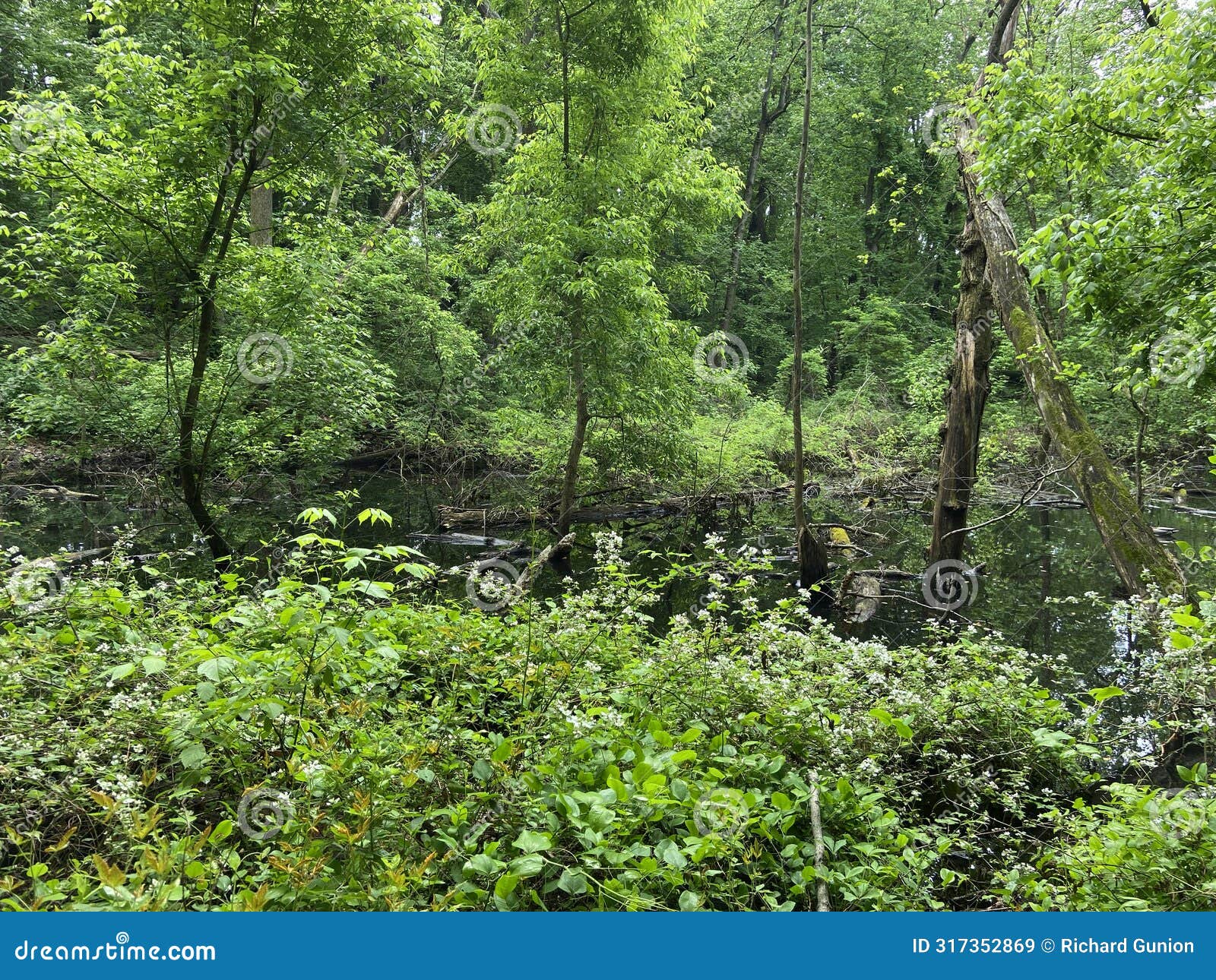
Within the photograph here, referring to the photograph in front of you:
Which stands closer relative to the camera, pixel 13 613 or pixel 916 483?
pixel 13 613

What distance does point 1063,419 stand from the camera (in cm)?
668

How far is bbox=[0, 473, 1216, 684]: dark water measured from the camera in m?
8.25

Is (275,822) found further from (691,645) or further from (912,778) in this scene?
(912,778)

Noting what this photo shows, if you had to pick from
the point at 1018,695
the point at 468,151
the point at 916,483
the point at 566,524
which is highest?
the point at 468,151

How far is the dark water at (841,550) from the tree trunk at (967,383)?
1.42 m

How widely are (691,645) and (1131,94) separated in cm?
477

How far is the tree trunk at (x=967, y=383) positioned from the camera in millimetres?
7926

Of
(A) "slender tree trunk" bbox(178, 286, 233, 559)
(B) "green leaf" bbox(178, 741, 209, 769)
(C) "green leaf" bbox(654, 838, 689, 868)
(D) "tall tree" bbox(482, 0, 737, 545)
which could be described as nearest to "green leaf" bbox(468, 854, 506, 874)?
(C) "green leaf" bbox(654, 838, 689, 868)

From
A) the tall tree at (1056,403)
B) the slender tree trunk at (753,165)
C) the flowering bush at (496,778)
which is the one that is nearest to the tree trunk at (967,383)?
the tall tree at (1056,403)

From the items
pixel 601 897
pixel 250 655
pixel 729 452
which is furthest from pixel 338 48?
pixel 729 452

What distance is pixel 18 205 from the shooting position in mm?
19141

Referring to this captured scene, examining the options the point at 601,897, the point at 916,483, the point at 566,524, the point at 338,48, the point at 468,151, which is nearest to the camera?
the point at 601,897

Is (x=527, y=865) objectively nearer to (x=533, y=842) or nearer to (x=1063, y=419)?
(x=533, y=842)

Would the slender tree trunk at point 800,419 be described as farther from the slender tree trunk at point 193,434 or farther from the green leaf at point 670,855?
the green leaf at point 670,855
